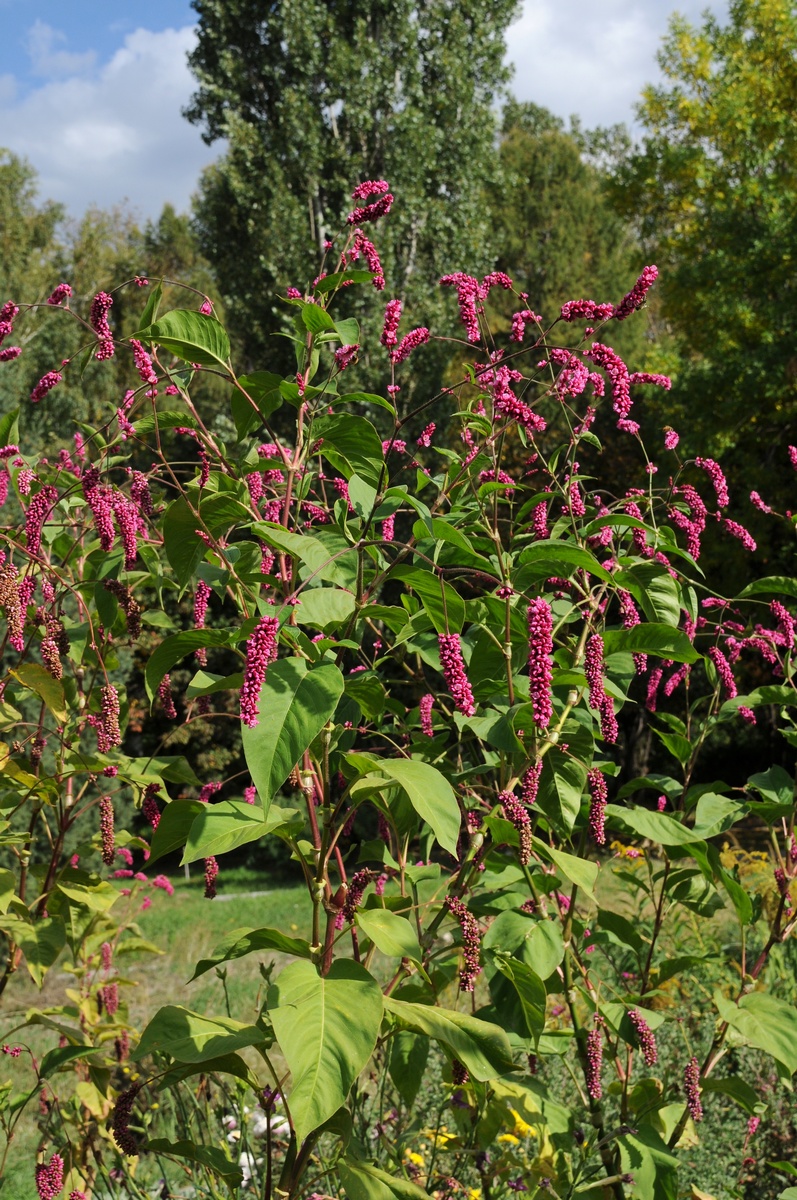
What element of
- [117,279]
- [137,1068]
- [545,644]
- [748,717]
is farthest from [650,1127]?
[117,279]

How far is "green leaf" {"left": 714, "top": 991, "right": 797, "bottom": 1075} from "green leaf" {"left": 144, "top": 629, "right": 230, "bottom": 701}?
Answer: 3.62ft

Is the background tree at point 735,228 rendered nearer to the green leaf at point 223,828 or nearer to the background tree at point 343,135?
the background tree at point 343,135

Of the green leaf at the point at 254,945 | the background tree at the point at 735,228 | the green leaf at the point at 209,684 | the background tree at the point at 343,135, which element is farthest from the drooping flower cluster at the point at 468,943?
the background tree at the point at 343,135

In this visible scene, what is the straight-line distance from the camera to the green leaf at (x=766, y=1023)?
5.32 feet

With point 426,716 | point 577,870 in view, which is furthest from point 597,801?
point 426,716

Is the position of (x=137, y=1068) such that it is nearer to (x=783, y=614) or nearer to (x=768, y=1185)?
(x=768, y=1185)

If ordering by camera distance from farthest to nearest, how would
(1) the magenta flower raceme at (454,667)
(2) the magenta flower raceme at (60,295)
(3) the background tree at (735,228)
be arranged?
1. (3) the background tree at (735,228)
2. (2) the magenta flower raceme at (60,295)
3. (1) the magenta flower raceme at (454,667)

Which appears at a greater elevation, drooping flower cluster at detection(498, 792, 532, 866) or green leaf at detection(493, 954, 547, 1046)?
drooping flower cluster at detection(498, 792, 532, 866)

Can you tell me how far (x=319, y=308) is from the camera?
1.42m

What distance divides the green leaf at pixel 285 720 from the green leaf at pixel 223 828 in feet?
0.42

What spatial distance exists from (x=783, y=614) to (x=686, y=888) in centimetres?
64

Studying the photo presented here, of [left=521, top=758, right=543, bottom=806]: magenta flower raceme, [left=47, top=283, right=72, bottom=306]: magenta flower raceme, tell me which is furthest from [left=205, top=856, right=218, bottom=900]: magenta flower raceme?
[left=47, top=283, right=72, bottom=306]: magenta flower raceme

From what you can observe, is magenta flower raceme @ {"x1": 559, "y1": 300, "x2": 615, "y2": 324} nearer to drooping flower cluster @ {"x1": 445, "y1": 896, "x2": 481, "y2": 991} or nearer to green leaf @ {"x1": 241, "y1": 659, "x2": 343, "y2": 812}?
green leaf @ {"x1": 241, "y1": 659, "x2": 343, "y2": 812}

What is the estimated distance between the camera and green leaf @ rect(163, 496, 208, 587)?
133 cm
